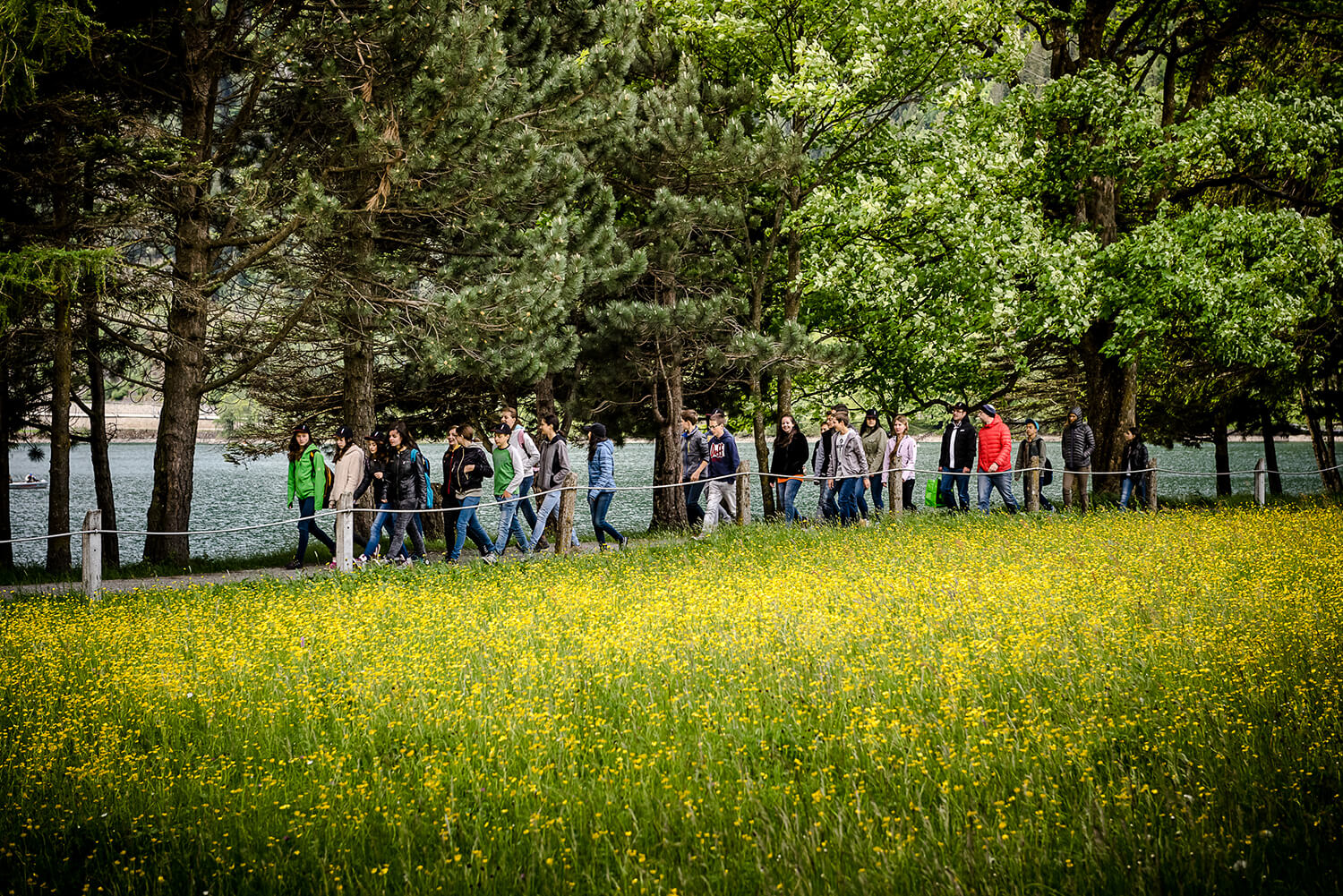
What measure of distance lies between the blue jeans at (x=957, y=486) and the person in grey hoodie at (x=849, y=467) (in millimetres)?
1922

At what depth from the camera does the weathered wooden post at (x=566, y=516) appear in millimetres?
12633

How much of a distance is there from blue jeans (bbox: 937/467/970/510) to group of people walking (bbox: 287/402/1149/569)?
3 centimetres

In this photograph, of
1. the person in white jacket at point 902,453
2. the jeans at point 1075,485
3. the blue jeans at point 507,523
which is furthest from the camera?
the jeans at point 1075,485

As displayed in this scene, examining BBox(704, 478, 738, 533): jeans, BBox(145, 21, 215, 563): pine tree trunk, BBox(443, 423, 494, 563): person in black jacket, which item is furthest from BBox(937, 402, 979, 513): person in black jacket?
BBox(145, 21, 215, 563): pine tree trunk

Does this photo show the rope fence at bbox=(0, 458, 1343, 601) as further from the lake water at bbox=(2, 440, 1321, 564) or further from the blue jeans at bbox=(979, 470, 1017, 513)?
the lake water at bbox=(2, 440, 1321, 564)

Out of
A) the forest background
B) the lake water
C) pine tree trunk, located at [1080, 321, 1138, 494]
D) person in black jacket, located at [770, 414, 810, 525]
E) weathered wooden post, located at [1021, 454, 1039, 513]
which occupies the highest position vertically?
the forest background

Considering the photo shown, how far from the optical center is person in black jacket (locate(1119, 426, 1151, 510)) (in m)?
17.9

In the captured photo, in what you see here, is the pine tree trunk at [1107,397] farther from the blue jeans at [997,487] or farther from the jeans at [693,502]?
the jeans at [693,502]

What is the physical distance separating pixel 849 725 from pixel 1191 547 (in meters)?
7.24

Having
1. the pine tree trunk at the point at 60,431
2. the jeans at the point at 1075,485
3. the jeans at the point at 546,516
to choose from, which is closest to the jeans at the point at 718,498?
the jeans at the point at 546,516

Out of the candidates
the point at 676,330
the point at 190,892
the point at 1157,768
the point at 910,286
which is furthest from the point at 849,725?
the point at 910,286

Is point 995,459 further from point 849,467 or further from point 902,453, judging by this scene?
point 849,467

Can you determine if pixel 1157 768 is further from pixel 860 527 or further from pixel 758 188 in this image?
pixel 758 188

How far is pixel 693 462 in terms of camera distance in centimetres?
1585
